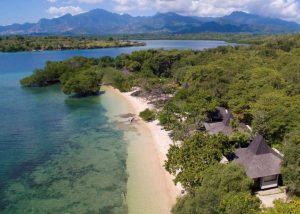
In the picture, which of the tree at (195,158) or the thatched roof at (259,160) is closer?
the tree at (195,158)

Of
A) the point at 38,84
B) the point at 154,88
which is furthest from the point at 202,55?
the point at 38,84

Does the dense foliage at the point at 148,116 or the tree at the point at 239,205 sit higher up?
the tree at the point at 239,205

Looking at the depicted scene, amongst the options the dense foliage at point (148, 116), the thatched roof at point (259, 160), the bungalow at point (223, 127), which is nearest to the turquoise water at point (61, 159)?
the dense foliage at point (148, 116)

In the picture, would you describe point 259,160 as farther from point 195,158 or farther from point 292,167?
point 195,158

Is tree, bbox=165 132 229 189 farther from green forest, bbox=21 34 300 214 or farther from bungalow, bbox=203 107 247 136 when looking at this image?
bungalow, bbox=203 107 247 136

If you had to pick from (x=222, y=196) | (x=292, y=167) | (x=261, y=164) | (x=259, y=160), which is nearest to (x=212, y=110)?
(x=259, y=160)

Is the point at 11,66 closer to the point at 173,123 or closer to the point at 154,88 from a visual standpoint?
the point at 154,88

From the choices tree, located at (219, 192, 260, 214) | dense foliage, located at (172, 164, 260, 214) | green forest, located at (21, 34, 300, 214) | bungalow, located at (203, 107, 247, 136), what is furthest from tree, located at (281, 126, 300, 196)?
bungalow, located at (203, 107, 247, 136)

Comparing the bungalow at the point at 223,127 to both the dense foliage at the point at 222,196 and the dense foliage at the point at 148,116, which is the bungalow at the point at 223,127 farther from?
the dense foliage at the point at 222,196
